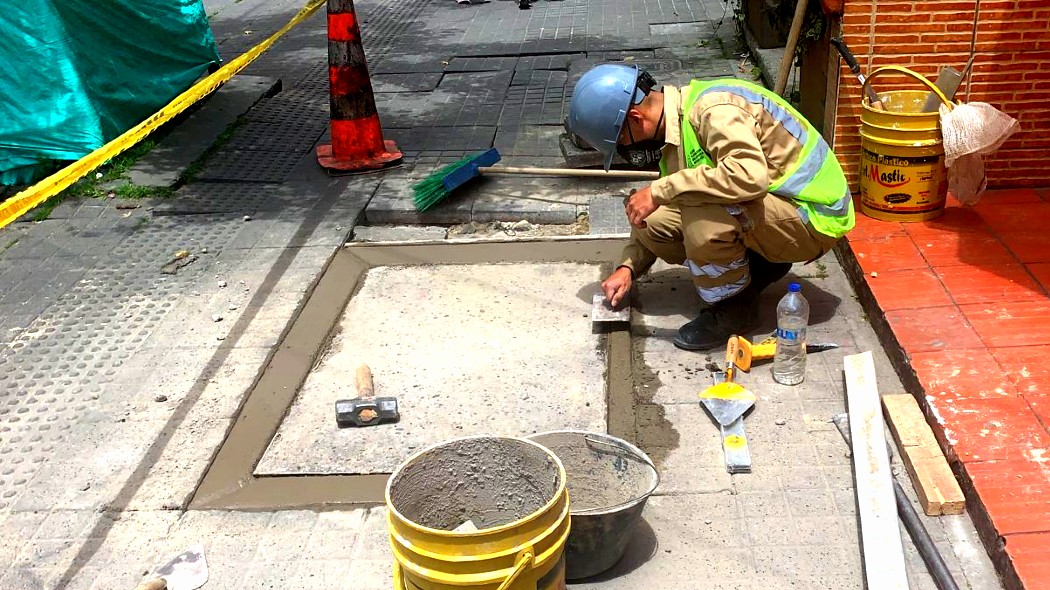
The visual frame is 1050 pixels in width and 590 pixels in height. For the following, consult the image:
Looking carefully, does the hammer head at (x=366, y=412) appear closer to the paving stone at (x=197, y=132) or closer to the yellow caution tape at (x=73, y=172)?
the yellow caution tape at (x=73, y=172)

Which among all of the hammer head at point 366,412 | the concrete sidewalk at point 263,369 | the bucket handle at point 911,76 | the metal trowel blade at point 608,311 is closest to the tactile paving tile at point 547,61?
the concrete sidewalk at point 263,369

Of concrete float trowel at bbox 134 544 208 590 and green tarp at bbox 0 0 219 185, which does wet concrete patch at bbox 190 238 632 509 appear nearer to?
concrete float trowel at bbox 134 544 208 590

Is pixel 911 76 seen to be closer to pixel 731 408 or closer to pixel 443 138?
pixel 731 408

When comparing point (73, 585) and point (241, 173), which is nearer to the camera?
point (73, 585)

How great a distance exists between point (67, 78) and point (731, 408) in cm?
557

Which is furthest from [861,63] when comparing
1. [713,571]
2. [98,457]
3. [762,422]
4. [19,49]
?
[19,49]

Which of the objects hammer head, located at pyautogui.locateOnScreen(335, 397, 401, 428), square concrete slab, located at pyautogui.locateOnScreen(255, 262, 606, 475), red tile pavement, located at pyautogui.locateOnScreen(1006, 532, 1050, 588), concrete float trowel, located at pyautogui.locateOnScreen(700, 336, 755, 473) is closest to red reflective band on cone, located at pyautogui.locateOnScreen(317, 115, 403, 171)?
square concrete slab, located at pyautogui.locateOnScreen(255, 262, 606, 475)

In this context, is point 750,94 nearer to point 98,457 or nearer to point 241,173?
point 98,457

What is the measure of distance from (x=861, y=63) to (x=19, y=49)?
563 centimetres

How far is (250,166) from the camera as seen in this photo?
695cm

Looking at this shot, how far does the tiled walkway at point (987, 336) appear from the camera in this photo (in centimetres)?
301

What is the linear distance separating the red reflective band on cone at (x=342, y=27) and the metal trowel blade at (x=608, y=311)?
9.54ft

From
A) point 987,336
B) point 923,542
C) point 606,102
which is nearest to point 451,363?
point 606,102

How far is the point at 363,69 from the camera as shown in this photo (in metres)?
6.57
